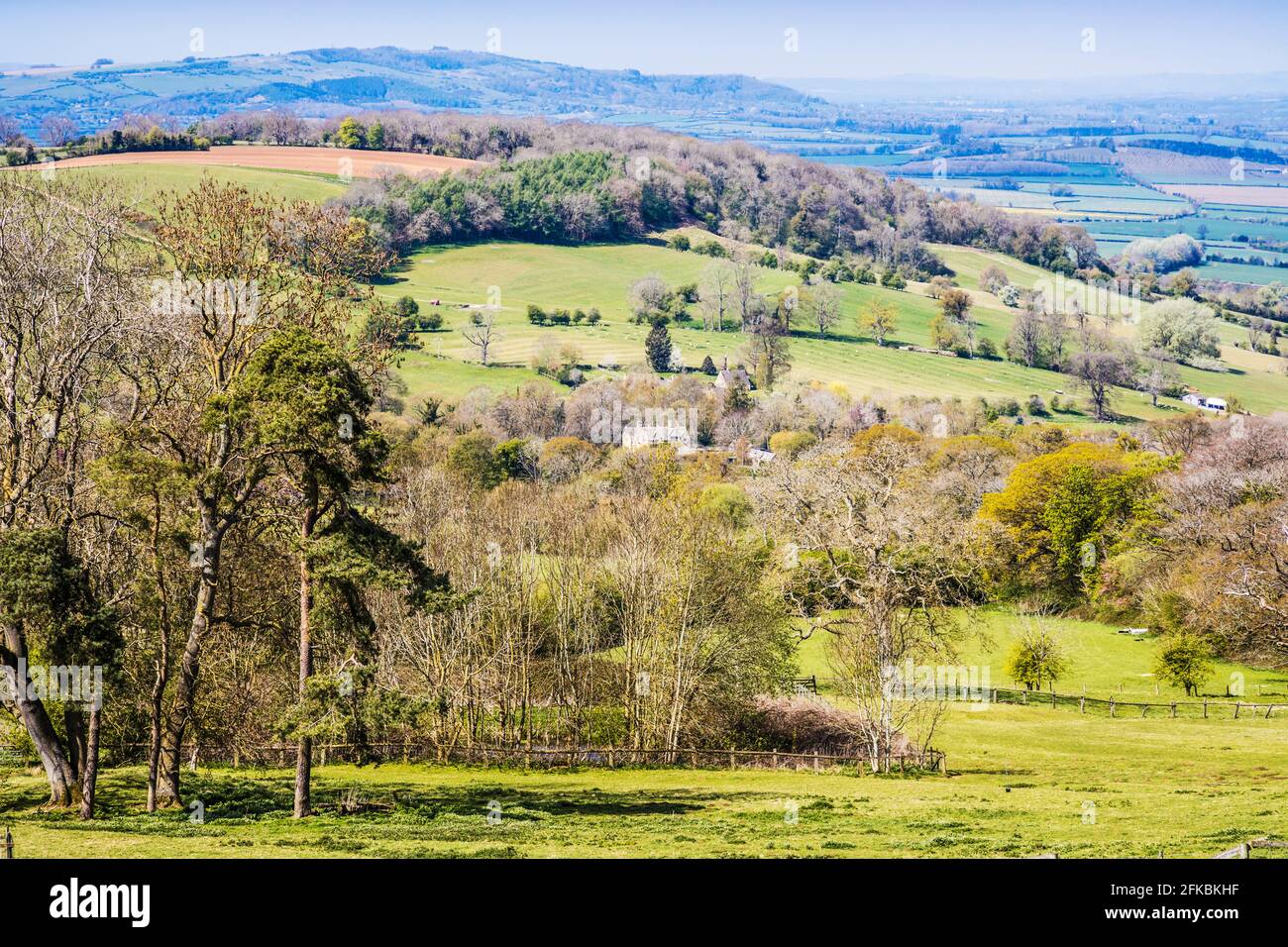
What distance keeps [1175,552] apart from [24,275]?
65614 mm

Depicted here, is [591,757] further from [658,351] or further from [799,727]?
[658,351]

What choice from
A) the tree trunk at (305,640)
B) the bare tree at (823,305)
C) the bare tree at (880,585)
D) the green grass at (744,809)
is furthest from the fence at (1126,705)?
the bare tree at (823,305)

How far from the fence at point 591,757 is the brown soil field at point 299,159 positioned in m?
135

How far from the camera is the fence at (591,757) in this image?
39.1 m

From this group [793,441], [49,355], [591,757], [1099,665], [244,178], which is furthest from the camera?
[244,178]

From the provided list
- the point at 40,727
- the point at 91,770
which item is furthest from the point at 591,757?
the point at 40,727

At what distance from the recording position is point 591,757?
4209 cm

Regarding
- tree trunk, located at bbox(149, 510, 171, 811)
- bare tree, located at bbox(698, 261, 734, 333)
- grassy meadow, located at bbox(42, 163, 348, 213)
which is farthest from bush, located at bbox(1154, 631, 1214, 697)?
grassy meadow, located at bbox(42, 163, 348, 213)

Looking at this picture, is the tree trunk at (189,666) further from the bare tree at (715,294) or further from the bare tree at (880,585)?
the bare tree at (715,294)

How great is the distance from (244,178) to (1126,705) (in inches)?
5514

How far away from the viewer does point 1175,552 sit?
232 feet

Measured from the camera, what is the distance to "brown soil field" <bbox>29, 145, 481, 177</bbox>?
15969 cm

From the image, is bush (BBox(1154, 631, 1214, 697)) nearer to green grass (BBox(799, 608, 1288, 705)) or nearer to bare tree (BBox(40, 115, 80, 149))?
green grass (BBox(799, 608, 1288, 705))
